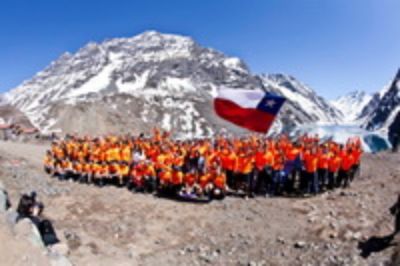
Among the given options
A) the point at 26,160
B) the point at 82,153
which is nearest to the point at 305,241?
the point at 82,153

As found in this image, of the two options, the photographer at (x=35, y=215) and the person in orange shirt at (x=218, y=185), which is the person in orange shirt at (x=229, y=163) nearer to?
the person in orange shirt at (x=218, y=185)

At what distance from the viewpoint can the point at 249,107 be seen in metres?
16.7

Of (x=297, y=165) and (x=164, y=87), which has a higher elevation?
(x=164, y=87)

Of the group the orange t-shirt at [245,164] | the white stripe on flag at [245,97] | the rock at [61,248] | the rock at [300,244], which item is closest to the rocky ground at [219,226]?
the rock at [300,244]

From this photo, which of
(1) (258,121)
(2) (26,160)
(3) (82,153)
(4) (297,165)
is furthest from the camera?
(2) (26,160)

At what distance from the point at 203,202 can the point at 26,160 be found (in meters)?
17.3

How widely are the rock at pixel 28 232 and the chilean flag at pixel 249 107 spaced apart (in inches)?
279

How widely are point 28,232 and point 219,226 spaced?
8.59 metres

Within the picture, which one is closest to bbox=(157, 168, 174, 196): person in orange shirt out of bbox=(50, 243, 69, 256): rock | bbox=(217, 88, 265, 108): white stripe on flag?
bbox=(50, 243, 69, 256): rock

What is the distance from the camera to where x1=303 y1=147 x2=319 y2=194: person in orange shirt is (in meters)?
25.1

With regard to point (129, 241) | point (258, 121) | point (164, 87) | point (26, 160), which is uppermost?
point (164, 87)

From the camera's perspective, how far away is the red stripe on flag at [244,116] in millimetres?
16438

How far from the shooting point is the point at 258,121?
1652cm

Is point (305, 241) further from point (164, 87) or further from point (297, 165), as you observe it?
point (164, 87)
